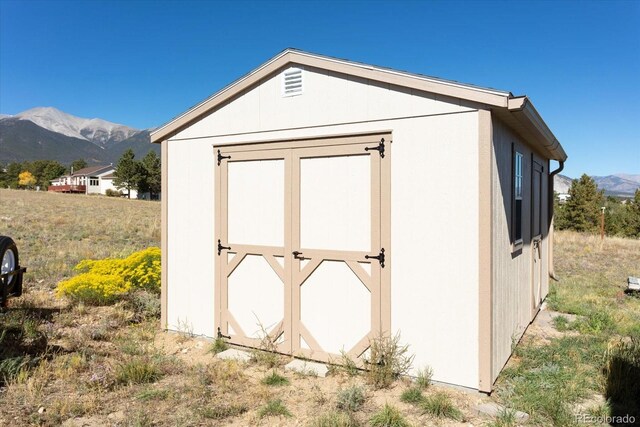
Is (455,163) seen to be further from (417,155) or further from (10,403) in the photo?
(10,403)

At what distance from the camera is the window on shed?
5148mm

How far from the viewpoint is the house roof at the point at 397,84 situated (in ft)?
12.9

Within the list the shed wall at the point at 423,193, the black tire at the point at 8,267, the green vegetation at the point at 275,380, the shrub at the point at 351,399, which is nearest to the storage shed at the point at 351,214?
the shed wall at the point at 423,193

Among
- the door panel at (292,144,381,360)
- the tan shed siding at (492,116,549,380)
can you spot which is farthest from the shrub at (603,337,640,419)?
the door panel at (292,144,381,360)

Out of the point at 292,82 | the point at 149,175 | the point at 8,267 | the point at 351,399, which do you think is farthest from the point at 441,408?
the point at 149,175

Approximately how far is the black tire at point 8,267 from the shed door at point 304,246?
100 inches

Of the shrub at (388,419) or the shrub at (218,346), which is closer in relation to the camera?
the shrub at (388,419)

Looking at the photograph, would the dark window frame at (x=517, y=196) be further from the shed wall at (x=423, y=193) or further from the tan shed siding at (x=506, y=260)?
the shed wall at (x=423, y=193)

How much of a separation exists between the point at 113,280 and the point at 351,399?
4.99 meters

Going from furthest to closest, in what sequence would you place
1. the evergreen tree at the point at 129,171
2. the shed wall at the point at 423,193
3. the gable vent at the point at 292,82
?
the evergreen tree at the point at 129,171 < the gable vent at the point at 292,82 < the shed wall at the point at 423,193

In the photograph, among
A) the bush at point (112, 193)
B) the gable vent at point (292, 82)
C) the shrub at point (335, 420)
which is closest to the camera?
the shrub at point (335, 420)

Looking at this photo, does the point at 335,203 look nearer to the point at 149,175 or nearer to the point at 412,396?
the point at 412,396

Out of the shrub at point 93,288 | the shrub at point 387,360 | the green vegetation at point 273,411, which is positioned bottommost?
the green vegetation at point 273,411

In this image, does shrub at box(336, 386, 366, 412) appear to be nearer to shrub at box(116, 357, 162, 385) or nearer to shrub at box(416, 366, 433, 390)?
shrub at box(416, 366, 433, 390)
